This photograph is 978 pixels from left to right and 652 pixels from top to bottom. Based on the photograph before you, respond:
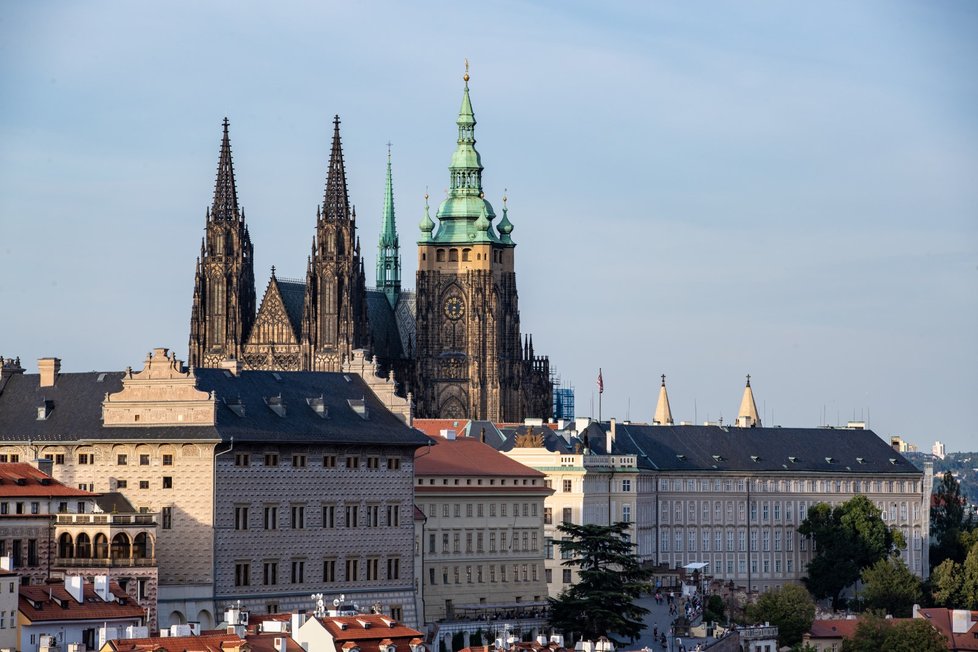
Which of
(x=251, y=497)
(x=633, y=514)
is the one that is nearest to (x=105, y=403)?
(x=251, y=497)

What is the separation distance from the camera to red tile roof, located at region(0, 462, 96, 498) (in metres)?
130

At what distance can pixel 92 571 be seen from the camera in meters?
129

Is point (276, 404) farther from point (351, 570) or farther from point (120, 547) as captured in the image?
point (120, 547)

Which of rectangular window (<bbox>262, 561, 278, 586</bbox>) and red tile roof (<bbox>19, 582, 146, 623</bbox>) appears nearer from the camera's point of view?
red tile roof (<bbox>19, 582, 146, 623</bbox>)

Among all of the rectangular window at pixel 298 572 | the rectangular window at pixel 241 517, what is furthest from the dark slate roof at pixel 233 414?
the rectangular window at pixel 298 572

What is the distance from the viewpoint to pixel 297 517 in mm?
141625

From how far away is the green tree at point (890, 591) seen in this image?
193875 millimetres

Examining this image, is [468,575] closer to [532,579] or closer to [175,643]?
[532,579]

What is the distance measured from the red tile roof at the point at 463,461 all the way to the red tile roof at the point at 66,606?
34.4 m

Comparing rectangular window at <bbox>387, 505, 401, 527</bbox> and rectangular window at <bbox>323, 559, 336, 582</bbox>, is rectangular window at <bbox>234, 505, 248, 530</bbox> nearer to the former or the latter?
rectangular window at <bbox>323, 559, 336, 582</bbox>

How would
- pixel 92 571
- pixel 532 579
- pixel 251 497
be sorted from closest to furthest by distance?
pixel 92 571 < pixel 251 497 < pixel 532 579

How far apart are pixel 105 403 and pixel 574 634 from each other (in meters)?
26.3

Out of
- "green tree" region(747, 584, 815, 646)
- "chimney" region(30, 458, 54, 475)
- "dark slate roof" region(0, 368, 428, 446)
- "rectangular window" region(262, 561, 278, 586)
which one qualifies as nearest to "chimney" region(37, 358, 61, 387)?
"dark slate roof" region(0, 368, 428, 446)

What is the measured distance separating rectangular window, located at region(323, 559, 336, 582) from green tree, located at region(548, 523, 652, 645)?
13.6 meters
